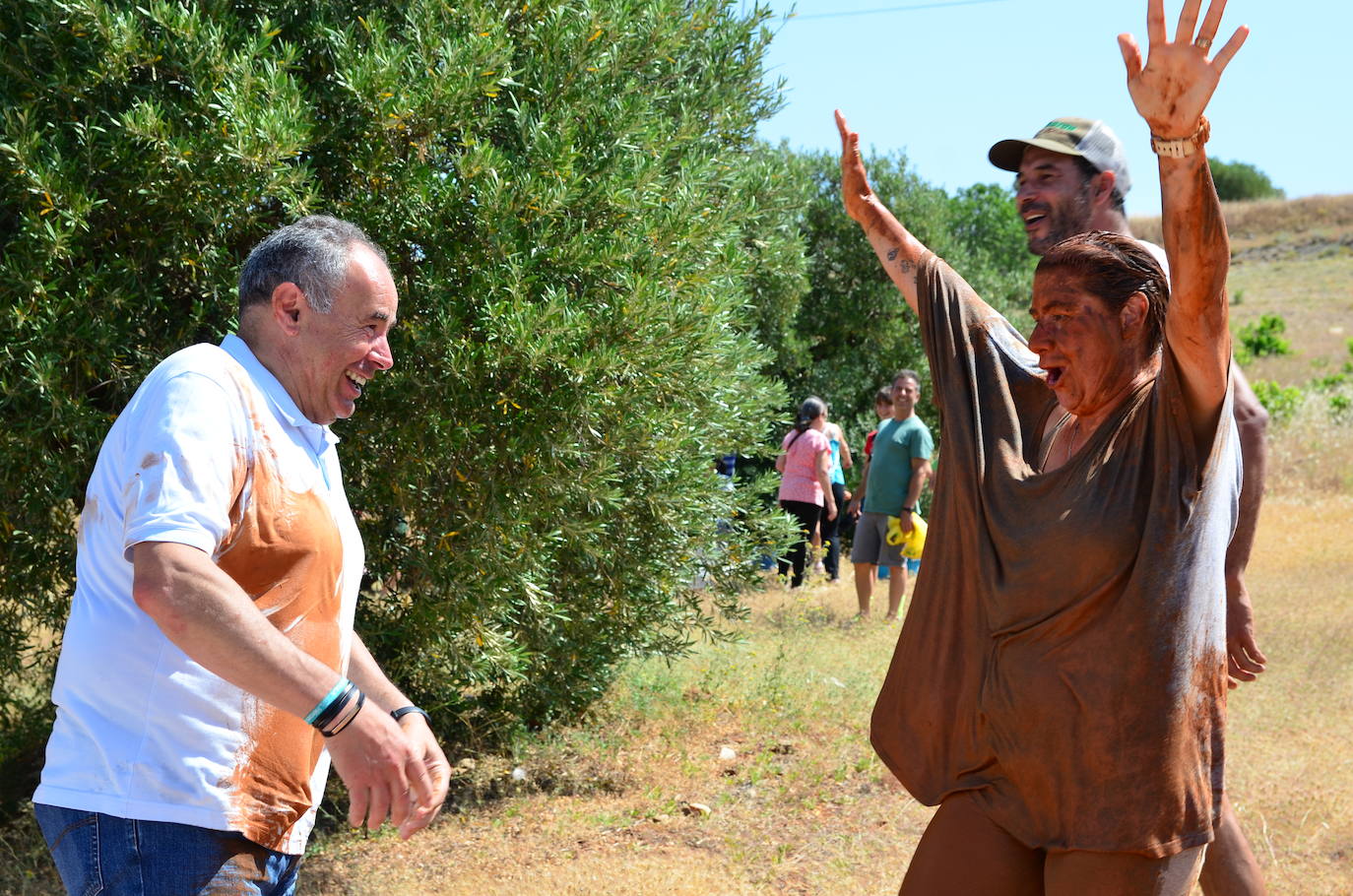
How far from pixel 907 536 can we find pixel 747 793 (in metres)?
4.41

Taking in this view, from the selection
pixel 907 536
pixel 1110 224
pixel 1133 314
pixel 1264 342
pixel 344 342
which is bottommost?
pixel 907 536

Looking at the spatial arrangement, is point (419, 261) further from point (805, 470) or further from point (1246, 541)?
point (805, 470)

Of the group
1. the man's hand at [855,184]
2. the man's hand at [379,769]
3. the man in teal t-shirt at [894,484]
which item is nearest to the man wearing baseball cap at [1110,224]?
the man's hand at [855,184]

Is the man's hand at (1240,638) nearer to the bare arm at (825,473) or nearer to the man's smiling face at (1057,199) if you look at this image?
the man's smiling face at (1057,199)

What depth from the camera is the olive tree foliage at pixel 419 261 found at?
440cm

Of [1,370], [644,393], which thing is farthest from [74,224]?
[644,393]

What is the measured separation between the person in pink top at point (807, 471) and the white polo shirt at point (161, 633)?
9.26 m

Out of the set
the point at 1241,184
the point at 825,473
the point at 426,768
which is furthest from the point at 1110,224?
the point at 1241,184

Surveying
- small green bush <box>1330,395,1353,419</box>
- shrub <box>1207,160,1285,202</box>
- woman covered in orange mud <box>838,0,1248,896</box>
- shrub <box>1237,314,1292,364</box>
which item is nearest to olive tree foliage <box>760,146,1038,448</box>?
small green bush <box>1330,395,1353,419</box>

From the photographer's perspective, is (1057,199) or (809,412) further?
(809,412)

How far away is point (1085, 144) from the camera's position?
3289 millimetres

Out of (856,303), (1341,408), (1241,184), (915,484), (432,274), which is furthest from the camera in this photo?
(1241,184)

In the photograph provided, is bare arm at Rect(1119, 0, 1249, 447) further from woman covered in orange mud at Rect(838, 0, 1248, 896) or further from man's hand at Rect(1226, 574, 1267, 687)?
man's hand at Rect(1226, 574, 1267, 687)

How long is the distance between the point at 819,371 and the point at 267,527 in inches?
558
